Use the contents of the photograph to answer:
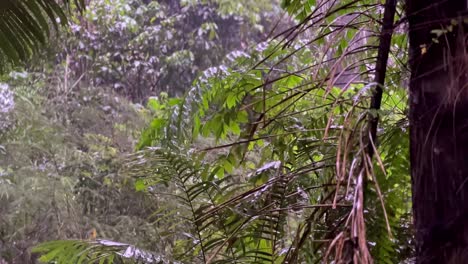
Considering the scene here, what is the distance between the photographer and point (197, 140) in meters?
3.25

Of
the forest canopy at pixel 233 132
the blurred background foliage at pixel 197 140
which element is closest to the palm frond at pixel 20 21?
the forest canopy at pixel 233 132

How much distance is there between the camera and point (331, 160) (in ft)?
3.35

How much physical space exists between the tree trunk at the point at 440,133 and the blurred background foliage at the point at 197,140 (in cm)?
6

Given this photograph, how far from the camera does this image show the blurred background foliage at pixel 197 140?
3.24 ft

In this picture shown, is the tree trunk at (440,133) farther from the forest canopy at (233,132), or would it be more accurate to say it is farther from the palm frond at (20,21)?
the palm frond at (20,21)

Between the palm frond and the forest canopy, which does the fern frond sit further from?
the palm frond

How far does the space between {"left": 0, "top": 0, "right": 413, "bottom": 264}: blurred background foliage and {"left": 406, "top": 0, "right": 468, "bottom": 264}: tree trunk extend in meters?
0.06

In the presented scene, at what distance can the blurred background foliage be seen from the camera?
0.99 meters

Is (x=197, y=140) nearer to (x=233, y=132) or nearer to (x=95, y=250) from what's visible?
(x=233, y=132)

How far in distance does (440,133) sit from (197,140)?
100 inches

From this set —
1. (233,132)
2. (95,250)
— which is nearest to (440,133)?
(95,250)

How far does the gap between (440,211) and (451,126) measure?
0.10 metres

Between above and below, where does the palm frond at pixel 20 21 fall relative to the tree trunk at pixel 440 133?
above

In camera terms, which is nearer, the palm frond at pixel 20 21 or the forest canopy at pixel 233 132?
the forest canopy at pixel 233 132
